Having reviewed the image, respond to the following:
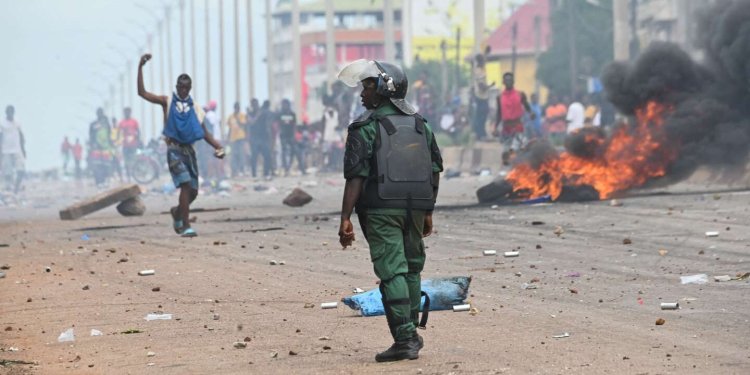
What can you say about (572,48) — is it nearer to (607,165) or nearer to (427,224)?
(607,165)

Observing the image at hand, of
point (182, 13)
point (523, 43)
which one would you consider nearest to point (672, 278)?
point (523, 43)

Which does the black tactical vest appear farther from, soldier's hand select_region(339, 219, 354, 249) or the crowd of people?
the crowd of people

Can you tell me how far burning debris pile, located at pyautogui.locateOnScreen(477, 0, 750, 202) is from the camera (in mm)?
18328

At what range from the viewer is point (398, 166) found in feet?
23.9

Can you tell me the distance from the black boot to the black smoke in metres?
11.9

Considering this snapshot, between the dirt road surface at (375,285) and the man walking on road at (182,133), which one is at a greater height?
the man walking on road at (182,133)

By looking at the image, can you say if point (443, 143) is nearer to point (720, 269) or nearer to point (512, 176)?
point (512, 176)

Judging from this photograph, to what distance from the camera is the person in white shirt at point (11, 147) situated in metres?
32.2

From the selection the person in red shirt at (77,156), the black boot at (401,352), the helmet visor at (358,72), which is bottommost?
the person in red shirt at (77,156)

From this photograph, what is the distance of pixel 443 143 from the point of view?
3872cm

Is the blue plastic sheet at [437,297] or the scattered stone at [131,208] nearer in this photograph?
the blue plastic sheet at [437,297]

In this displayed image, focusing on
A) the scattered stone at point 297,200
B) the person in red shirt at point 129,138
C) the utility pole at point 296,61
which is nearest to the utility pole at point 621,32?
the scattered stone at point 297,200

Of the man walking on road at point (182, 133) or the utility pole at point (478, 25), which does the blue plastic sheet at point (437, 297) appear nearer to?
the man walking on road at point (182, 133)

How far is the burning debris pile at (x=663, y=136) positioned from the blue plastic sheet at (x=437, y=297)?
8.83m
